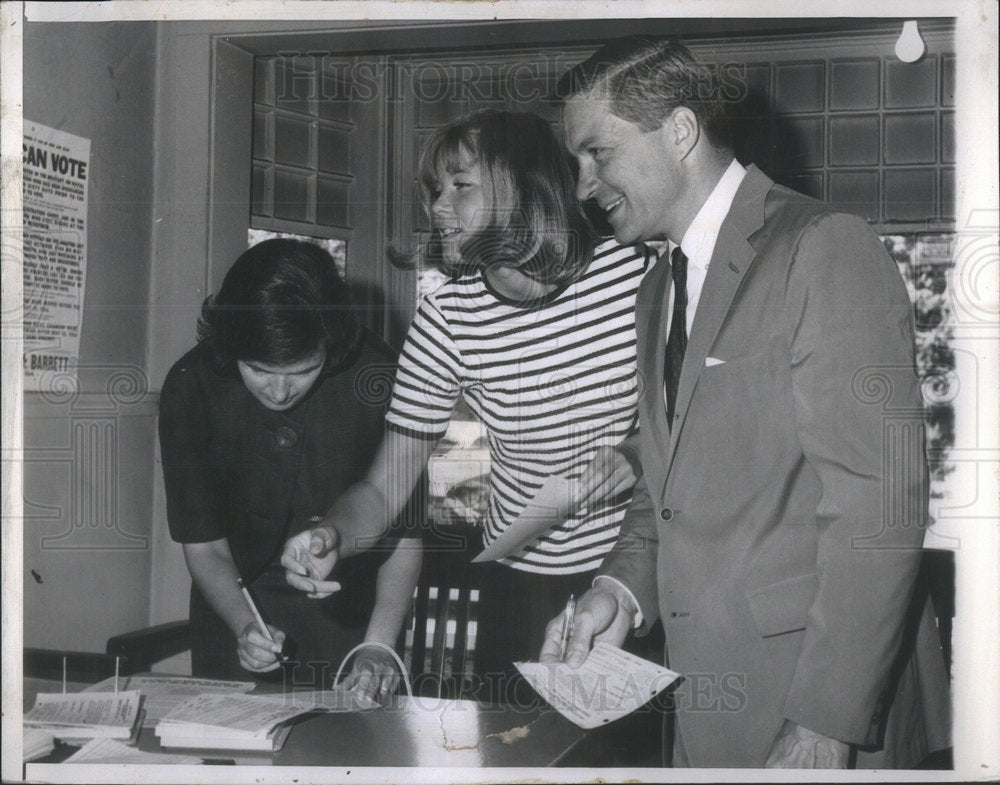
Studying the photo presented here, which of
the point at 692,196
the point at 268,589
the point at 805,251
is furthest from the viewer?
the point at 268,589

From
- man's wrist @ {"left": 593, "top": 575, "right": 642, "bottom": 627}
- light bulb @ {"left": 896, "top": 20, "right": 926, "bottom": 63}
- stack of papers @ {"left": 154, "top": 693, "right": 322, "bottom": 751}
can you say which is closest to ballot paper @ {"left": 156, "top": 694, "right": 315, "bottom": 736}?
stack of papers @ {"left": 154, "top": 693, "right": 322, "bottom": 751}

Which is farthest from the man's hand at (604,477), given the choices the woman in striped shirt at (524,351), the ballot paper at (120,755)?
the ballot paper at (120,755)

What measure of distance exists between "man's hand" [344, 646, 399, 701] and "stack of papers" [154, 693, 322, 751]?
0.10 meters

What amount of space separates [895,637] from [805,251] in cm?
64

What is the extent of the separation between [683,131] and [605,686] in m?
1.00

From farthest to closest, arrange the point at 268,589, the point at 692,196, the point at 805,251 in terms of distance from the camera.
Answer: the point at 268,589 → the point at 692,196 → the point at 805,251

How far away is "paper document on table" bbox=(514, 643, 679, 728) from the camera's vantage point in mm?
1699

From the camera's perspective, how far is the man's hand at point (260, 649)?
1.80 m

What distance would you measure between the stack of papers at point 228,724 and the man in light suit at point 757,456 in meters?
0.50

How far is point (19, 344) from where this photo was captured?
183 cm

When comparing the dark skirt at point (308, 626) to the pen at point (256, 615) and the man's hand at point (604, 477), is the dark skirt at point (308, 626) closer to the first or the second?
the pen at point (256, 615)

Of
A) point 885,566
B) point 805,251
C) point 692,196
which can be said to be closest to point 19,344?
point 692,196

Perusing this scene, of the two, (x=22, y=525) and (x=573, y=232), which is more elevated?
(x=573, y=232)

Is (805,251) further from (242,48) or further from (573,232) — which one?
(242,48)
